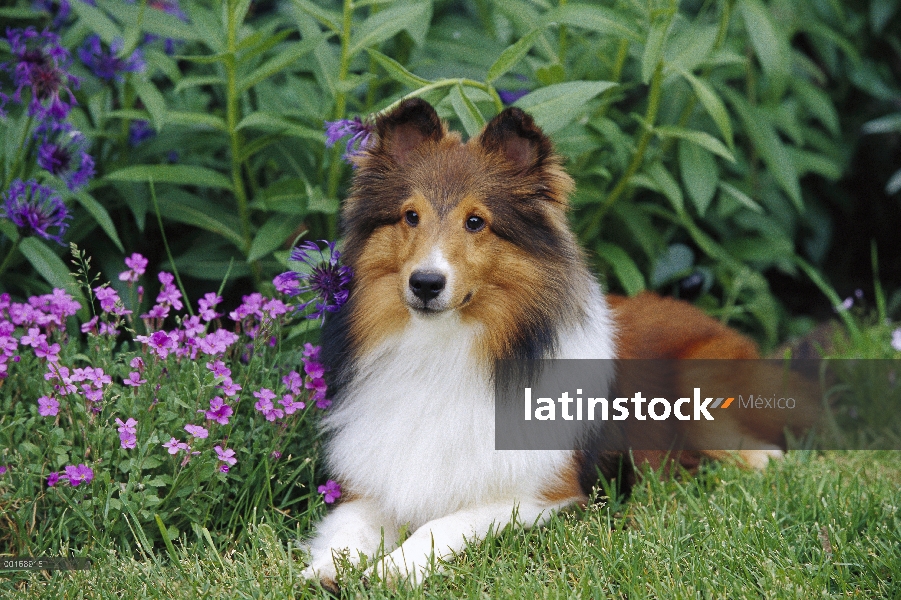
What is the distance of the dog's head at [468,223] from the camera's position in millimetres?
2969

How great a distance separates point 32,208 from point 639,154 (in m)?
2.50

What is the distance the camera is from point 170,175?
12.7 ft

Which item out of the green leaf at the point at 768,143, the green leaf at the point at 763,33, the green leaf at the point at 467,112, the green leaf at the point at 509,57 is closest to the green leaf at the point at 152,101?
the green leaf at the point at 467,112

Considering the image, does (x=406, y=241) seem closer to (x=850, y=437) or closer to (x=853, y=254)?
(x=850, y=437)

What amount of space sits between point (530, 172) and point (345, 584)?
1.41m

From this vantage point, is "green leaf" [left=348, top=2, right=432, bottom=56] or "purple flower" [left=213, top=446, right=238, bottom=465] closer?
"purple flower" [left=213, top=446, right=238, bottom=465]

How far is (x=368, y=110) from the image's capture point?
4.07 m

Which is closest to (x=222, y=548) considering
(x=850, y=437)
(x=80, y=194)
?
(x=80, y=194)

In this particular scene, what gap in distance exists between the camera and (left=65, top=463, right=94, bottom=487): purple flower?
115 inches

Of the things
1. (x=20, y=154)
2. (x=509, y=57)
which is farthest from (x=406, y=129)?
(x=20, y=154)

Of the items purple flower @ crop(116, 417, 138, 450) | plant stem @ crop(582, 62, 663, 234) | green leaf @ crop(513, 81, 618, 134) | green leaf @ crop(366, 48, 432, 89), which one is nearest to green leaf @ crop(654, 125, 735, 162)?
plant stem @ crop(582, 62, 663, 234)

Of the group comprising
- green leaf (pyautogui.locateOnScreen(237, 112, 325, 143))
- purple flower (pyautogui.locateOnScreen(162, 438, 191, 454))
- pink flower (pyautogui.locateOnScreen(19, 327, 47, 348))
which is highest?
green leaf (pyautogui.locateOnScreen(237, 112, 325, 143))

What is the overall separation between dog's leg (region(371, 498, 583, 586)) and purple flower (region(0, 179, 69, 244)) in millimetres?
1740

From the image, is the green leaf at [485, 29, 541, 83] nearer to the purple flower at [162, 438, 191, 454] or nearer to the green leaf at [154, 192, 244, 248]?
the green leaf at [154, 192, 244, 248]
